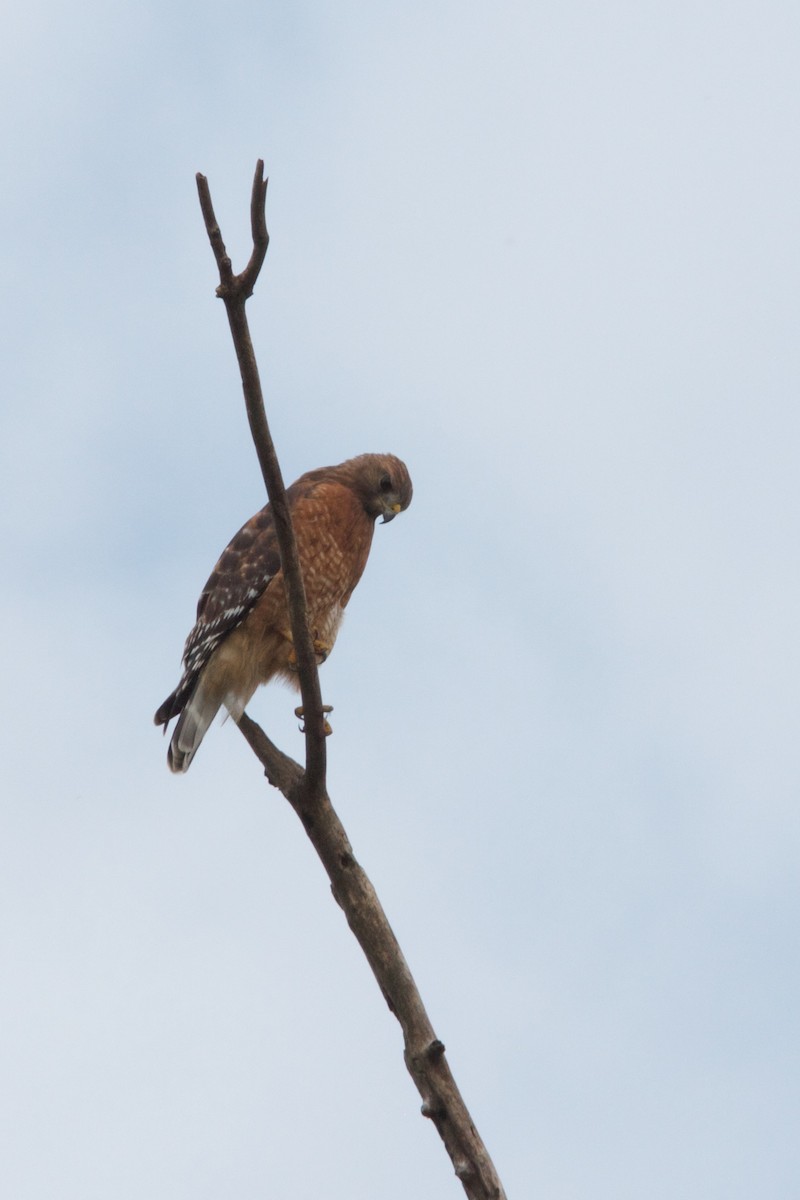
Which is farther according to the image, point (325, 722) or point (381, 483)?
point (381, 483)

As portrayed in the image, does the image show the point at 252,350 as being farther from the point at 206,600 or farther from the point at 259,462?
the point at 206,600

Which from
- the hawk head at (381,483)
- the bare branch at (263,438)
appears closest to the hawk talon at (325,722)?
the bare branch at (263,438)

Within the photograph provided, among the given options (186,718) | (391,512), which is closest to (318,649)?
(186,718)

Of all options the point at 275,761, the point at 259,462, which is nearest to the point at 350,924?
the point at 275,761

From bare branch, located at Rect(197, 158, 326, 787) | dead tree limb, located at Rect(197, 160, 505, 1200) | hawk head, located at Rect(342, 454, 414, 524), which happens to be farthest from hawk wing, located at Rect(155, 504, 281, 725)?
bare branch, located at Rect(197, 158, 326, 787)

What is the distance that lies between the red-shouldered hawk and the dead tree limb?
5.35ft

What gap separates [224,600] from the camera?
7395mm

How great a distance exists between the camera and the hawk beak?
27.1ft

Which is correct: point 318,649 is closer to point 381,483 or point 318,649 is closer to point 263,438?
point 381,483

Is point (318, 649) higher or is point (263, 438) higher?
point (318, 649)

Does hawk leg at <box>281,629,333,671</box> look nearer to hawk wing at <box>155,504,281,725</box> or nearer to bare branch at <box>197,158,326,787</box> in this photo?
hawk wing at <box>155,504,281,725</box>

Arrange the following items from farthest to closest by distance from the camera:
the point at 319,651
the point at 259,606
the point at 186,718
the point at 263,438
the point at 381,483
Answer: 1. the point at 381,483
2. the point at 319,651
3. the point at 259,606
4. the point at 186,718
5. the point at 263,438

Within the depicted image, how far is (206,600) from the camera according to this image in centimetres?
753

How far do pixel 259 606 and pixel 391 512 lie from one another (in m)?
1.28
